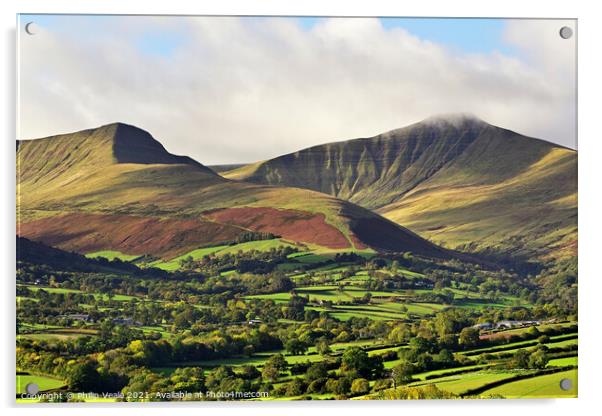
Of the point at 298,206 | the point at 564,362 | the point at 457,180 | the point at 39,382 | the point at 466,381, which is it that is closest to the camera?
the point at 39,382

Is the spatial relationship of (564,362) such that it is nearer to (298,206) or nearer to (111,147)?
(298,206)

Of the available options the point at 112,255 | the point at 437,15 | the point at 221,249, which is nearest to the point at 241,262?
the point at 221,249

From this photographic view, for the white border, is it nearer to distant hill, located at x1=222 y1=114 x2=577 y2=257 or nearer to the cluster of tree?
distant hill, located at x1=222 y1=114 x2=577 y2=257

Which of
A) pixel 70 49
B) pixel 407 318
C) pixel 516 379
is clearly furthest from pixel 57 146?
pixel 516 379

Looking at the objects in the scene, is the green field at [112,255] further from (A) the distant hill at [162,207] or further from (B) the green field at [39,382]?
(B) the green field at [39,382]

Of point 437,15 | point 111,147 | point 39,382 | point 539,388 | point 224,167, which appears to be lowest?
point 539,388

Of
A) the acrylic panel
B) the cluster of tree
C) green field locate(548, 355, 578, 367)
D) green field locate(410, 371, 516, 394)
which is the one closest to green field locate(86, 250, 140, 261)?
the acrylic panel
